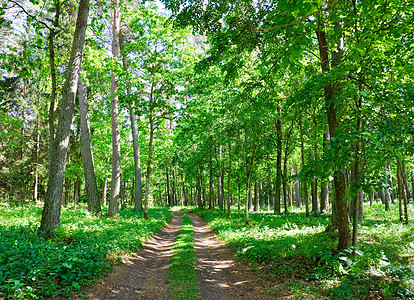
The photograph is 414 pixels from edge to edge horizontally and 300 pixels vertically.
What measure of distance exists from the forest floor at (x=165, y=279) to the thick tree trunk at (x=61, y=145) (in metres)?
2.62

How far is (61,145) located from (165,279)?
5.05 metres

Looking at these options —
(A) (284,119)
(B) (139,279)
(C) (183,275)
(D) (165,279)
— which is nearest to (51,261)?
(B) (139,279)

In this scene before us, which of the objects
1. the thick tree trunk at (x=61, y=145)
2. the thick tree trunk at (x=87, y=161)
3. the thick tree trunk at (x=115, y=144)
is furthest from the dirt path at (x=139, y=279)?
the thick tree trunk at (x=87, y=161)

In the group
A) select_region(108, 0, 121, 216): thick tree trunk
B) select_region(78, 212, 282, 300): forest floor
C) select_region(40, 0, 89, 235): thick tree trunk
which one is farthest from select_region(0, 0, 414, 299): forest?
select_region(108, 0, 121, 216): thick tree trunk

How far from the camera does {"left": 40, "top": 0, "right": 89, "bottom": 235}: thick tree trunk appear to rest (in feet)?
23.9

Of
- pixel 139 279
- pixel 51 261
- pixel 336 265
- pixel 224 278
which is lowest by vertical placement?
pixel 224 278

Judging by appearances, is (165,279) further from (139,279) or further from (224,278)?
(224,278)

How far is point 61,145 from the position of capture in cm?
741

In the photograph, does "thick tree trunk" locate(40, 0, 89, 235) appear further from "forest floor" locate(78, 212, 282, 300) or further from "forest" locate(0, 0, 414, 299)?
"forest floor" locate(78, 212, 282, 300)

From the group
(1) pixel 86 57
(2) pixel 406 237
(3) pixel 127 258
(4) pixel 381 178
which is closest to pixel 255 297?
(4) pixel 381 178

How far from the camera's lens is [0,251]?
17.5 feet

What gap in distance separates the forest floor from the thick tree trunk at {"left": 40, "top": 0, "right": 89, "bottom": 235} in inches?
103

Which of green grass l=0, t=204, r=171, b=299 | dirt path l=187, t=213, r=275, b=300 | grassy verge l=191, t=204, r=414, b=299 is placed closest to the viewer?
green grass l=0, t=204, r=171, b=299

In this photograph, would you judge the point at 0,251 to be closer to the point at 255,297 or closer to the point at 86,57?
the point at 255,297
